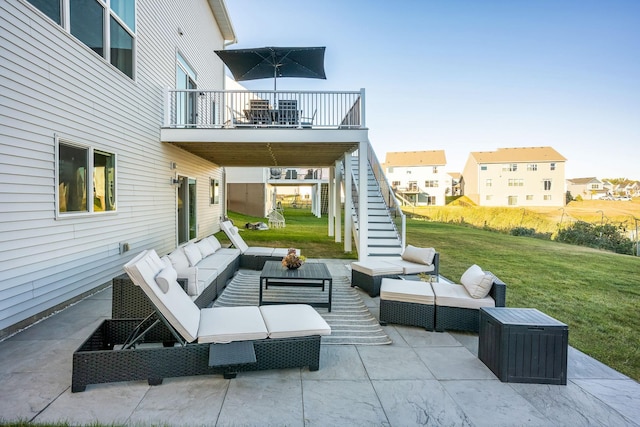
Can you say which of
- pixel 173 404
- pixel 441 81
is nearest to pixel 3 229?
pixel 173 404

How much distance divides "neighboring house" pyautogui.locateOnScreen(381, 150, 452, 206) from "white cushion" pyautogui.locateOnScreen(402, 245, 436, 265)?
3467cm

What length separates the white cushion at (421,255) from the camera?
5.85 m

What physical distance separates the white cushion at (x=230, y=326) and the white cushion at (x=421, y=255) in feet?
11.6

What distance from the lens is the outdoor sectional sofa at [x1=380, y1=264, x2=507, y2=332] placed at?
396 cm

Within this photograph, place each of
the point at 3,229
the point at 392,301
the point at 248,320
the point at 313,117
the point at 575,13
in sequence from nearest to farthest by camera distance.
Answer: the point at 248,320
the point at 3,229
the point at 392,301
the point at 313,117
the point at 575,13

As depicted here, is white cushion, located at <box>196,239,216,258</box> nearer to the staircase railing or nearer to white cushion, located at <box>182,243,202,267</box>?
white cushion, located at <box>182,243,202,267</box>

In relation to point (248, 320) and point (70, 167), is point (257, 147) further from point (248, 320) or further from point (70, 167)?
point (248, 320)

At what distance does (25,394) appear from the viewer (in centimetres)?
249

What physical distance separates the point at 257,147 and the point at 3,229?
5753 millimetres

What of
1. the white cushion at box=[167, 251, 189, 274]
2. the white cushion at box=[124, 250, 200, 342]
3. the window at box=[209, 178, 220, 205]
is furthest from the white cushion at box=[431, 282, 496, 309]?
the window at box=[209, 178, 220, 205]

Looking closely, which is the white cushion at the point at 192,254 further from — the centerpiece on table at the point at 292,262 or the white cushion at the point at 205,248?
the centerpiece on table at the point at 292,262

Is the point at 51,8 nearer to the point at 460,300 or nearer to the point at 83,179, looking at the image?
the point at 83,179

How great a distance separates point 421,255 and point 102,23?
6.55m

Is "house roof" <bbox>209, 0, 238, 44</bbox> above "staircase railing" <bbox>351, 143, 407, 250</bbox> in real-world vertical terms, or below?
above
